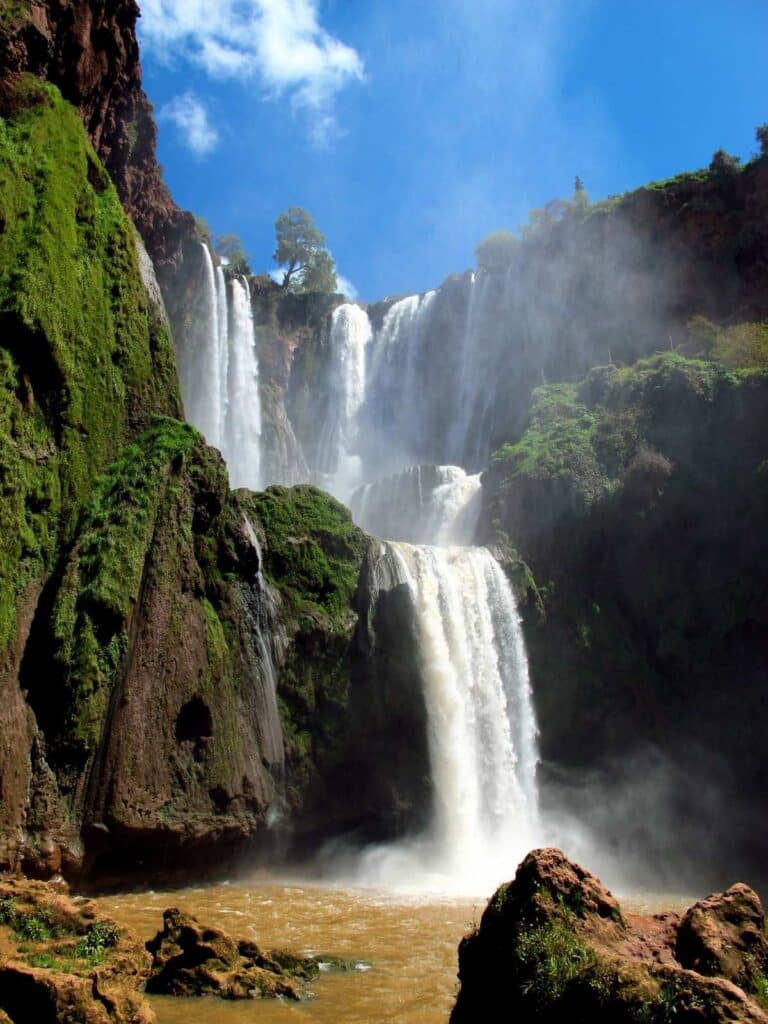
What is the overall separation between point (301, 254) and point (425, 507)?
33771 millimetres

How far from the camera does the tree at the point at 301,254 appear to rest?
59.6m

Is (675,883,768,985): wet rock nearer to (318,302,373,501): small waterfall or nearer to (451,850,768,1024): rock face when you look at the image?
(451,850,768,1024): rock face

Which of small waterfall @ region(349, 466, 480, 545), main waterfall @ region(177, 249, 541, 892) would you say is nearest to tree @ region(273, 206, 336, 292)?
main waterfall @ region(177, 249, 541, 892)

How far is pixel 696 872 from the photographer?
23.2 m

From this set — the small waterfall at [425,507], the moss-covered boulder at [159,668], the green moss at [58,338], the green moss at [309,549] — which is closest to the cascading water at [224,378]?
the small waterfall at [425,507]

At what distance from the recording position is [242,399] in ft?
136

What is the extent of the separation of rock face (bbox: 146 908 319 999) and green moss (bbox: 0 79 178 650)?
677cm

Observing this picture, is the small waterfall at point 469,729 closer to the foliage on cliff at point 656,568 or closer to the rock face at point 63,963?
the foliage on cliff at point 656,568

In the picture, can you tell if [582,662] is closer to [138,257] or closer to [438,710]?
[438,710]

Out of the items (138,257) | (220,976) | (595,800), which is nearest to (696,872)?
(595,800)

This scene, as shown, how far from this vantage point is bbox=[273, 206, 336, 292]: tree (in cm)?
5956

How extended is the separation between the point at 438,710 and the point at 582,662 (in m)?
6.62

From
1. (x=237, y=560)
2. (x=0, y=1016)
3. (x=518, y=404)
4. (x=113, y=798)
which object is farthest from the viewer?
(x=518, y=404)

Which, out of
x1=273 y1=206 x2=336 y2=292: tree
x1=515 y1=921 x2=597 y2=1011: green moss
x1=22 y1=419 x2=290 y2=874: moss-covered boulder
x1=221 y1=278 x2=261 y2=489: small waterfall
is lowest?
x1=515 y1=921 x2=597 y2=1011: green moss
